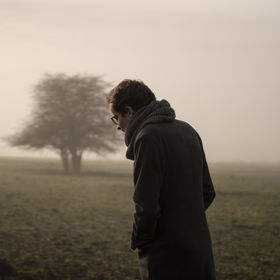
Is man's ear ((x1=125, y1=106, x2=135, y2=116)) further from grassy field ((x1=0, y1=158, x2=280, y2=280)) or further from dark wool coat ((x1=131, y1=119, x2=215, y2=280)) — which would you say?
grassy field ((x1=0, y1=158, x2=280, y2=280))

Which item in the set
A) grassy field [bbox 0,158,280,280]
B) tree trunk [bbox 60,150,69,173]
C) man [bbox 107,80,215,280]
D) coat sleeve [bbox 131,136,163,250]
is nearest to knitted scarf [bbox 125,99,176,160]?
man [bbox 107,80,215,280]

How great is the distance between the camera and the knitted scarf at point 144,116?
275 cm

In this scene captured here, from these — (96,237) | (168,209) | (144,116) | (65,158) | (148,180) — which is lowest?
(96,237)

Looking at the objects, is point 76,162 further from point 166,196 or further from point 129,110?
point 166,196

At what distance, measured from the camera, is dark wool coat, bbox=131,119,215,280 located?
2.56 m

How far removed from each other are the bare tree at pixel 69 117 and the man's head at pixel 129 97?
34.2m

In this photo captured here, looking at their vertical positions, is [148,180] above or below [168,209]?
above

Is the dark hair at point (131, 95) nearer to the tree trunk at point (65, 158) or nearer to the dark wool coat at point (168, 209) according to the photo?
the dark wool coat at point (168, 209)

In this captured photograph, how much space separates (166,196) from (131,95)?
72 cm

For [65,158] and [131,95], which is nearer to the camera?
[131,95]

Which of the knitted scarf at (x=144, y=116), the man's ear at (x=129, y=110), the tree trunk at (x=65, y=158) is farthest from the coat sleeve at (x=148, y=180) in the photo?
the tree trunk at (x=65, y=158)

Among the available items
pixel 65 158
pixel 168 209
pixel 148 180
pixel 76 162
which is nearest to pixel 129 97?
pixel 148 180

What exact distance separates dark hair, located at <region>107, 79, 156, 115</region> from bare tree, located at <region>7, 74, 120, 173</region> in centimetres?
3424

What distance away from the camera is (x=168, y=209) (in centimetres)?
266
